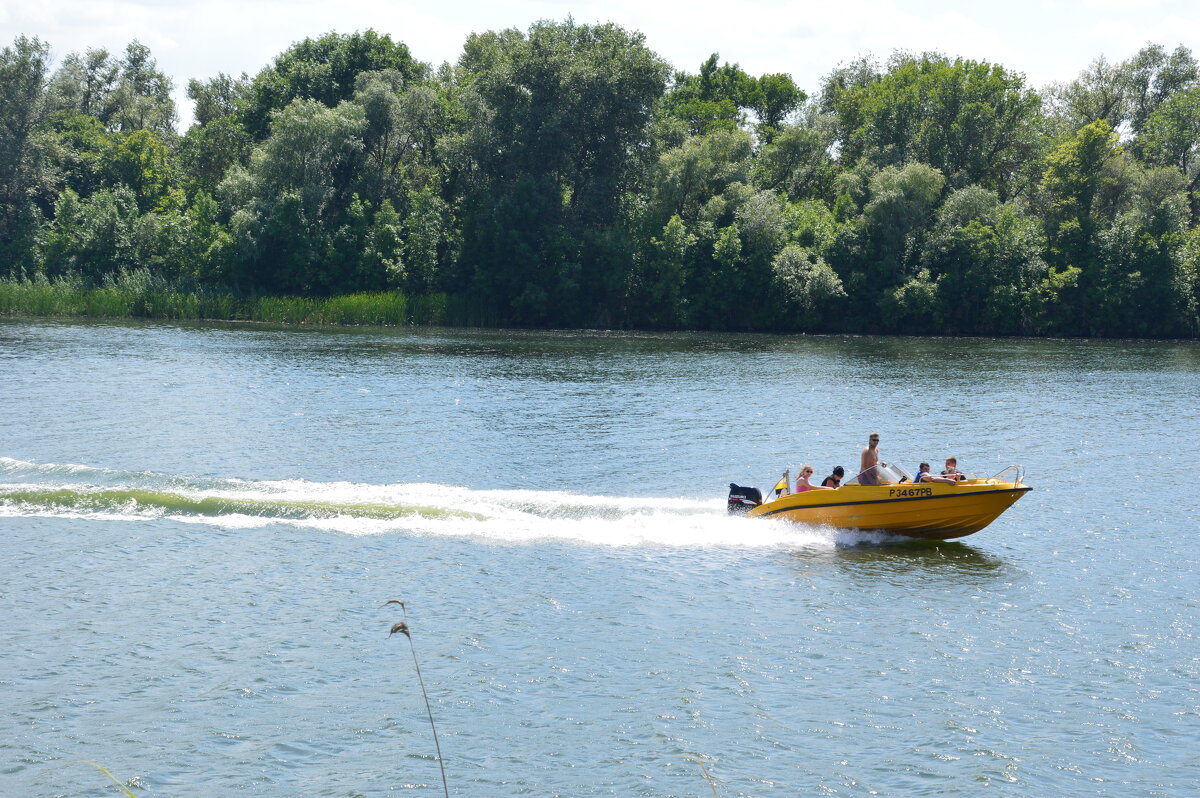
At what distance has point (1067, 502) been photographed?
27375 mm

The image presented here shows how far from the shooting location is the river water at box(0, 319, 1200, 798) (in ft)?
44.4

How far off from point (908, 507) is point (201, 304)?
65.7m

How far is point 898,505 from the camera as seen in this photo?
2338 centimetres

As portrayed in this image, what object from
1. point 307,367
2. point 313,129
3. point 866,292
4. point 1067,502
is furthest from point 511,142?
point 1067,502

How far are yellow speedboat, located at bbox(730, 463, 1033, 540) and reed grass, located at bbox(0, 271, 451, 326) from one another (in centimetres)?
5829

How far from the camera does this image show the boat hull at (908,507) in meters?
23.1

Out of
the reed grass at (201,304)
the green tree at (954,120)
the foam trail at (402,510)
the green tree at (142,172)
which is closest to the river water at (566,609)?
the foam trail at (402,510)

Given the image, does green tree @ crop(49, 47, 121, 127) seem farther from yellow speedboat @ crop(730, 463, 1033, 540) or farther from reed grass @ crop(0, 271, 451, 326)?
yellow speedboat @ crop(730, 463, 1033, 540)

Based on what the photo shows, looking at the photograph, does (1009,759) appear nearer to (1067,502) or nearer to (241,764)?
(241,764)

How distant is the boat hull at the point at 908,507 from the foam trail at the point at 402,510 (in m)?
0.33

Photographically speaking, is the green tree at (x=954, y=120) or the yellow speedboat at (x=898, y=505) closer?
the yellow speedboat at (x=898, y=505)

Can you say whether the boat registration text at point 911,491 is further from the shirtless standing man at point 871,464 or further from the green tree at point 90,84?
the green tree at point 90,84

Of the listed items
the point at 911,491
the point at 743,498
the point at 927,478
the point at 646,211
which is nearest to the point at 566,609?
the point at 743,498

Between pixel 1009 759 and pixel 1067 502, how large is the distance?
49.8ft
